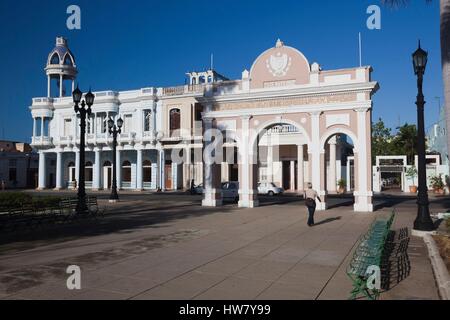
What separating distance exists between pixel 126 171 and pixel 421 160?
39.5 m

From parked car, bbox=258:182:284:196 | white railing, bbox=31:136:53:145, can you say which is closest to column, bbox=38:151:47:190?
white railing, bbox=31:136:53:145

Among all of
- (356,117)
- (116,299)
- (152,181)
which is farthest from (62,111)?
(116,299)

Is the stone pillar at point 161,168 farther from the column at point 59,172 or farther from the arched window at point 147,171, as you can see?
the column at point 59,172

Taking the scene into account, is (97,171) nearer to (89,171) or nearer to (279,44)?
(89,171)

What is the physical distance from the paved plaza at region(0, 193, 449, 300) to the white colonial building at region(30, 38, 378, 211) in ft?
25.5

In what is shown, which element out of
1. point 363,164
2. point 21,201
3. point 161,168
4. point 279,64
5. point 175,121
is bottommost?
point 21,201

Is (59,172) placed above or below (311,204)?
above

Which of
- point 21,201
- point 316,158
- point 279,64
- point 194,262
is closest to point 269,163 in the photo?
point 316,158

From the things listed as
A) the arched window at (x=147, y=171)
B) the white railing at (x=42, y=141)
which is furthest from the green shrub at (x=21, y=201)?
the white railing at (x=42, y=141)

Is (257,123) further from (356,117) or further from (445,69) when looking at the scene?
(445,69)

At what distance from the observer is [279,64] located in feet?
70.6

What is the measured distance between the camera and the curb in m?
6.04

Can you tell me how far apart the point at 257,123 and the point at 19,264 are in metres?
16.3

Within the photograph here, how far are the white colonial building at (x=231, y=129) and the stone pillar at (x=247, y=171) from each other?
0.20 feet
